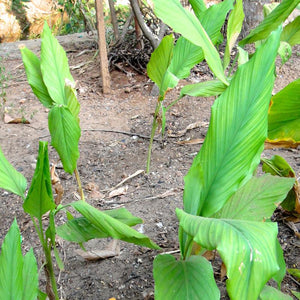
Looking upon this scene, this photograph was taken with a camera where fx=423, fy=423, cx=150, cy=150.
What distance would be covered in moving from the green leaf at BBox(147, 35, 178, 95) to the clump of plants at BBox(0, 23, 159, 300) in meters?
0.48

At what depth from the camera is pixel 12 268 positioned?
105 cm

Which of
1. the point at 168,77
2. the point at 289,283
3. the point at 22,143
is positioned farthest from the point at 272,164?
the point at 22,143

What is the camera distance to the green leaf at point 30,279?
1.07 meters

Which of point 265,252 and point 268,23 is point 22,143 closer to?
point 268,23

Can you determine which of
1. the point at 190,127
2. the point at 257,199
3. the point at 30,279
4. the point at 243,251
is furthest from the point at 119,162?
the point at 243,251

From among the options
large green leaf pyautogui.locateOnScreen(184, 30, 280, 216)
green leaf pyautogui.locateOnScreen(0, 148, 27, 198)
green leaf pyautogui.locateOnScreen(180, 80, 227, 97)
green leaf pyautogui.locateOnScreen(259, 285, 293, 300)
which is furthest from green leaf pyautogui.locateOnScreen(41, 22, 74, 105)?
green leaf pyautogui.locateOnScreen(259, 285, 293, 300)

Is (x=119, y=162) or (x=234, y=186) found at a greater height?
(x=234, y=186)

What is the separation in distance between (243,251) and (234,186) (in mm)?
248

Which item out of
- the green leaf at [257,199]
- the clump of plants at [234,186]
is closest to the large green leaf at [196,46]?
the clump of plants at [234,186]

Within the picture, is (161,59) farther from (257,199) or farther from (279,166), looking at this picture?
(257,199)

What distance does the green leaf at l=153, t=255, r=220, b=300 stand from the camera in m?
1.04

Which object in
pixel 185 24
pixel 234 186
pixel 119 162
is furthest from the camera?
pixel 119 162

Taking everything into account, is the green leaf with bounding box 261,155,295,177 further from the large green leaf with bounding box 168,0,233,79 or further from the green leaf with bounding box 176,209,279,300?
the green leaf with bounding box 176,209,279,300

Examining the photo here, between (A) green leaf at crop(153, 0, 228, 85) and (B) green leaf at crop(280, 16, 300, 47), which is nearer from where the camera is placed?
(A) green leaf at crop(153, 0, 228, 85)
